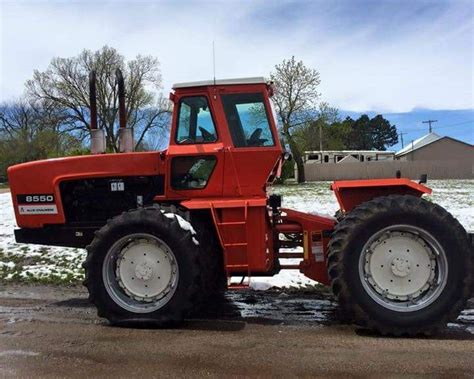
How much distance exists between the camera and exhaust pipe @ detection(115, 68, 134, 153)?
618 cm

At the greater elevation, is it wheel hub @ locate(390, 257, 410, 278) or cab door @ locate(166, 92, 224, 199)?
cab door @ locate(166, 92, 224, 199)

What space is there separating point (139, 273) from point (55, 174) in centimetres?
170

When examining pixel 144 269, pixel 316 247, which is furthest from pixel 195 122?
pixel 316 247

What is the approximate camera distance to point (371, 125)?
311ft

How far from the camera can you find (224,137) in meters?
5.59

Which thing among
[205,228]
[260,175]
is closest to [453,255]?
[260,175]

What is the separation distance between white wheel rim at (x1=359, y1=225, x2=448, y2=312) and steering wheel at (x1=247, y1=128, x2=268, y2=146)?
158 centimetres

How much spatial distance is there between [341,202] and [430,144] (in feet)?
201

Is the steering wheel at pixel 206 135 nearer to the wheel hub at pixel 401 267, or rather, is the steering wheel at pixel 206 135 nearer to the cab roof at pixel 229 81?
the cab roof at pixel 229 81

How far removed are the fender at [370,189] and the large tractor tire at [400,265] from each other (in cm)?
35

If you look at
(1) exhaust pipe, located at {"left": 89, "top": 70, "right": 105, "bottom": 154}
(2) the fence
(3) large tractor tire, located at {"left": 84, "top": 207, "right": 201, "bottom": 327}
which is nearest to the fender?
(3) large tractor tire, located at {"left": 84, "top": 207, "right": 201, "bottom": 327}

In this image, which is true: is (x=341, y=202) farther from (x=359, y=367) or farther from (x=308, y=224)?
(x=359, y=367)

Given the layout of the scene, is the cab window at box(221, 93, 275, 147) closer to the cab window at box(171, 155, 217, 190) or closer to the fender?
the cab window at box(171, 155, 217, 190)

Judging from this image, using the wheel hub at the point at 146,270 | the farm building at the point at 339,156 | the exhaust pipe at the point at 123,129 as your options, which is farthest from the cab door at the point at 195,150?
the farm building at the point at 339,156
